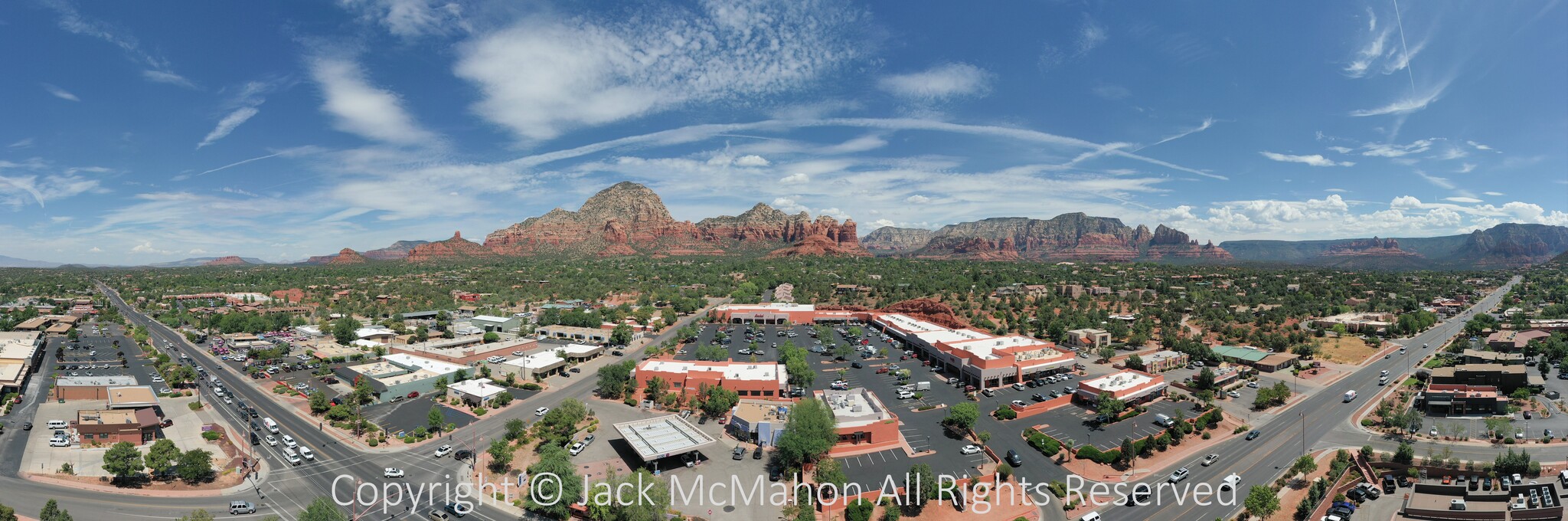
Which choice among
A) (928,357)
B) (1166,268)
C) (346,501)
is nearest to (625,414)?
(346,501)

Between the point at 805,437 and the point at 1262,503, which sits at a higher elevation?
the point at 805,437

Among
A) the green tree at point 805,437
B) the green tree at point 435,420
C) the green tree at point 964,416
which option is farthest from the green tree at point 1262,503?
the green tree at point 435,420

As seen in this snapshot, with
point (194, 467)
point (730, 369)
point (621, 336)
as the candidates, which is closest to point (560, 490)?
point (194, 467)

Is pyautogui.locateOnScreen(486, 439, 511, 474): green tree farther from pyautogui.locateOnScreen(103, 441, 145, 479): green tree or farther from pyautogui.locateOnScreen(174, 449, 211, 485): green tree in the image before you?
pyautogui.locateOnScreen(103, 441, 145, 479): green tree

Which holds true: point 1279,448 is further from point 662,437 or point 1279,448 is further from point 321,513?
point 321,513

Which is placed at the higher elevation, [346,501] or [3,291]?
[3,291]

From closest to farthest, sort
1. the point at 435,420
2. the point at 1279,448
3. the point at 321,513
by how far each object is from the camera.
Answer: the point at 321,513 < the point at 1279,448 < the point at 435,420

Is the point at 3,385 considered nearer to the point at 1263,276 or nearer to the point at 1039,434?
the point at 1039,434
